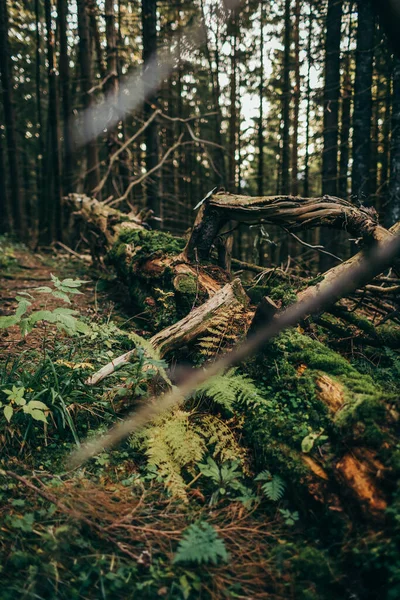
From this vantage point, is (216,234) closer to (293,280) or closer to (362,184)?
(293,280)

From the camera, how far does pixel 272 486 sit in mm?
2781

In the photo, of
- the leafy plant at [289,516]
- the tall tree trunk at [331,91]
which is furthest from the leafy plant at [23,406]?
the tall tree trunk at [331,91]

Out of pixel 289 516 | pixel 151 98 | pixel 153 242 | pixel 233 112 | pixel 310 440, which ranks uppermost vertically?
pixel 233 112

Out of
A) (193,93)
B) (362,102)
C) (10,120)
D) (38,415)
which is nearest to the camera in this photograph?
(38,415)

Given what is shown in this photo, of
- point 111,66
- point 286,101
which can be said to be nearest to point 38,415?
point 111,66

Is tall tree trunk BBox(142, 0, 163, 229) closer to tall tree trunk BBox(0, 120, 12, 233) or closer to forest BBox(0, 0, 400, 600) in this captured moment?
forest BBox(0, 0, 400, 600)

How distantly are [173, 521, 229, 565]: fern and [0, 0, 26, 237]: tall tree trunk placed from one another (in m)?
14.8

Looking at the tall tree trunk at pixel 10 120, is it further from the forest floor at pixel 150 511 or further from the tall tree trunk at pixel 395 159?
the forest floor at pixel 150 511

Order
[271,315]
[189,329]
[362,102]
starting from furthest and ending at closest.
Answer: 1. [362,102]
2. [189,329]
3. [271,315]

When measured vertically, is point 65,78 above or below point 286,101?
above

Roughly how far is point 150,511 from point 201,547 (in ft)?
1.69

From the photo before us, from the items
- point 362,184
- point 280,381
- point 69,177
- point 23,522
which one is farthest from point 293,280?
point 69,177

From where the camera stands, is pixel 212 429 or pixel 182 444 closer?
pixel 182 444

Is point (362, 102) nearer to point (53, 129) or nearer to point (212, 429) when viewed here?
point (53, 129)
